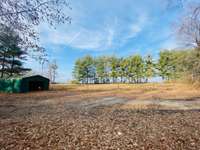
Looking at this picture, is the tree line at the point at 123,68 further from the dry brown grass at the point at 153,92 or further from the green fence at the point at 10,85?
the green fence at the point at 10,85

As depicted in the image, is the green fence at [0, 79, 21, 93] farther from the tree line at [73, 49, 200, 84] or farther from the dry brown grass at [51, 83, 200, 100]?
the tree line at [73, 49, 200, 84]

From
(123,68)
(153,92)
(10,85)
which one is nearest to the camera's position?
(153,92)

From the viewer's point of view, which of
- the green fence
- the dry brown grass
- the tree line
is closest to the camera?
the dry brown grass

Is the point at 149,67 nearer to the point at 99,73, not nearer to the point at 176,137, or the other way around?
the point at 99,73

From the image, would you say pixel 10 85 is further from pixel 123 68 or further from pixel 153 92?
pixel 123 68

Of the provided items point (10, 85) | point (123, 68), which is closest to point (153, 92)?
point (10, 85)

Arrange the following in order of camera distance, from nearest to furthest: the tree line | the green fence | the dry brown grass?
the dry brown grass, the green fence, the tree line

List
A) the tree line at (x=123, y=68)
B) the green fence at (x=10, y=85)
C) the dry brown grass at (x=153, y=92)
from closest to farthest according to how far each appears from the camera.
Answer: the dry brown grass at (x=153, y=92), the green fence at (x=10, y=85), the tree line at (x=123, y=68)

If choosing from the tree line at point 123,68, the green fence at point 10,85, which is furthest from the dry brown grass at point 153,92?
the tree line at point 123,68

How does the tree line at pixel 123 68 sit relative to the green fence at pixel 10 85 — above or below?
above

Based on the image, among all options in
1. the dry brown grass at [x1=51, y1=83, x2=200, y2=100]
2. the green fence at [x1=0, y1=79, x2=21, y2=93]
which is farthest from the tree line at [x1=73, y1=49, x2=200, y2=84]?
the green fence at [x1=0, y1=79, x2=21, y2=93]

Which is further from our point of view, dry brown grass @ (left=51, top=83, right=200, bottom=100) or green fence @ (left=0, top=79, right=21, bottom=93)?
green fence @ (left=0, top=79, right=21, bottom=93)

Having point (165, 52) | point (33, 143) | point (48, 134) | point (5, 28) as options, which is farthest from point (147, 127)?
point (165, 52)

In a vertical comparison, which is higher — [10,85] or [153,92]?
[10,85]
